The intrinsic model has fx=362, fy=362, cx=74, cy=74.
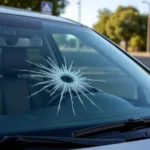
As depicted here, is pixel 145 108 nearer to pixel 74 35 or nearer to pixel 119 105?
pixel 119 105

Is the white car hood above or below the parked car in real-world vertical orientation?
below

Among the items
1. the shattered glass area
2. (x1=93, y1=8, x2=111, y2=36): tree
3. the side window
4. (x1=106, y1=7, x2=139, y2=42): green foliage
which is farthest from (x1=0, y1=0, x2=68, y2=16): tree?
(x1=93, y1=8, x2=111, y2=36): tree

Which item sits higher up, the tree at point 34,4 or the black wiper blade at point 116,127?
the tree at point 34,4

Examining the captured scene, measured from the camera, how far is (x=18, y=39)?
6.97 feet

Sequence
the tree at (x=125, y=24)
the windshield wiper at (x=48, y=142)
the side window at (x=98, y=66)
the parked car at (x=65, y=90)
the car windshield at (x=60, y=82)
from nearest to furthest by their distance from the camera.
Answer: the windshield wiper at (x=48, y=142), the parked car at (x=65, y=90), the car windshield at (x=60, y=82), the side window at (x=98, y=66), the tree at (x=125, y=24)

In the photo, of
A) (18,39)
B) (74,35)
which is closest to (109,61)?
(74,35)

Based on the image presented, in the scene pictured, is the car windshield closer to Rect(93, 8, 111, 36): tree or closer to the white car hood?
the white car hood

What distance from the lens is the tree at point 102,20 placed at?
68.7m

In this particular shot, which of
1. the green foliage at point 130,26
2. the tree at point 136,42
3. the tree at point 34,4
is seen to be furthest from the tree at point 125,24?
the tree at point 34,4

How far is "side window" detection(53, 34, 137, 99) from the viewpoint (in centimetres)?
220

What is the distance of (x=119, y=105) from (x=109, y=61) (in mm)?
403

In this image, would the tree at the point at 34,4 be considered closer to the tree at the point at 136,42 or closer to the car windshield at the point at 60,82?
the car windshield at the point at 60,82

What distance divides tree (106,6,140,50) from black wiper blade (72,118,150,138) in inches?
2264

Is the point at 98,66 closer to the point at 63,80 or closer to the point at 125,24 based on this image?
the point at 63,80
